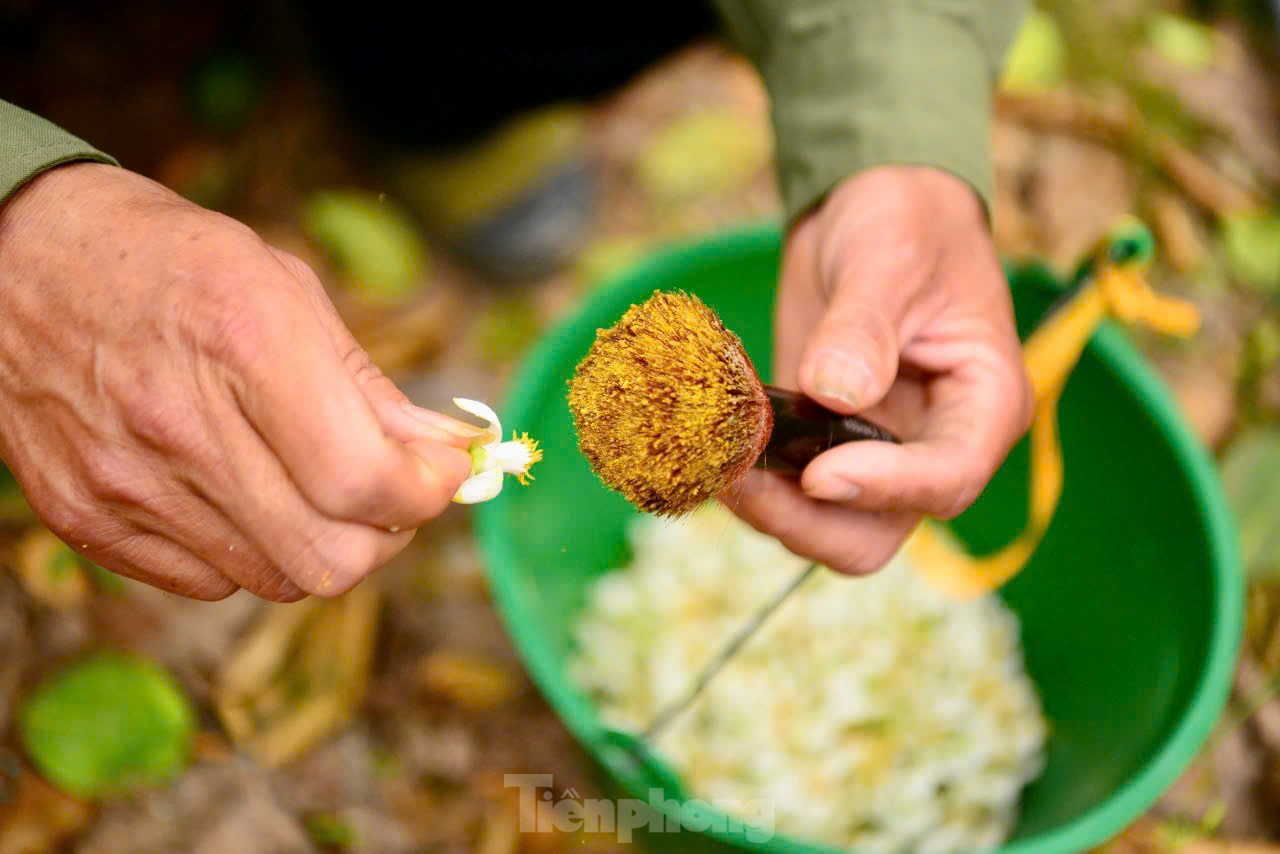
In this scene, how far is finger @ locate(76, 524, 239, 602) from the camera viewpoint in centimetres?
46

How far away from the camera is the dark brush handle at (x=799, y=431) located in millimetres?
509

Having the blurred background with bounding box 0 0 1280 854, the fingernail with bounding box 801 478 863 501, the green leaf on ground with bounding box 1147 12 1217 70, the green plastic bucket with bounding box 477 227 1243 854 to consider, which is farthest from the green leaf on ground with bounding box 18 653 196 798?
the green leaf on ground with bounding box 1147 12 1217 70

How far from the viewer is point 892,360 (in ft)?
1.85

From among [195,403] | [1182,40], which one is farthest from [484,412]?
[1182,40]

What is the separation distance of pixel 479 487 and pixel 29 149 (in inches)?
10.8

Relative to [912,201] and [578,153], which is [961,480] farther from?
[578,153]

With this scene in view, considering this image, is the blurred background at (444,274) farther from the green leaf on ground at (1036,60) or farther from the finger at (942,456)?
the finger at (942,456)

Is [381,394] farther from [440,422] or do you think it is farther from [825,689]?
[825,689]

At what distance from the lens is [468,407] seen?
446 millimetres

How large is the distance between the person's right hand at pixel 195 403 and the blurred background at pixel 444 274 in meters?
0.52

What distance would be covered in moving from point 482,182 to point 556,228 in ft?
0.43

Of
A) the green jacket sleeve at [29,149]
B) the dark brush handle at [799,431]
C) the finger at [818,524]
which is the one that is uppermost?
the green jacket sleeve at [29,149]

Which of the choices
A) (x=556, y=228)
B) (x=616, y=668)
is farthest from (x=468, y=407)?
(x=556, y=228)

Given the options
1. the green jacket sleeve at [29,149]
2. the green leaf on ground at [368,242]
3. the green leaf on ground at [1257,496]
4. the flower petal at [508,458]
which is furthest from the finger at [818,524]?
the green leaf on ground at [368,242]
